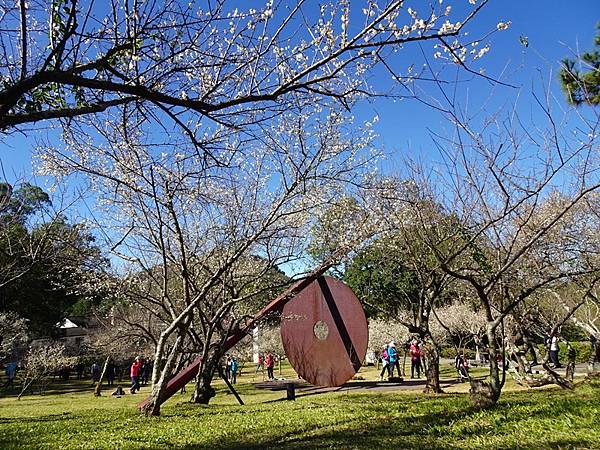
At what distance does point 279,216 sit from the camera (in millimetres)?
10344

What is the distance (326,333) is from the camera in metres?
16.7

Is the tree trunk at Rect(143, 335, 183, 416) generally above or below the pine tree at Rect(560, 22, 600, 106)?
below

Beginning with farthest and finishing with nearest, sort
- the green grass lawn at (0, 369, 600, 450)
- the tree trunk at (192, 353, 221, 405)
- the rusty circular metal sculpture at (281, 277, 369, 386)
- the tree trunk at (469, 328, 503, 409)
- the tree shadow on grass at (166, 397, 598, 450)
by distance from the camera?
the rusty circular metal sculpture at (281, 277, 369, 386), the tree trunk at (192, 353, 221, 405), the tree trunk at (469, 328, 503, 409), the green grass lawn at (0, 369, 600, 450), the tree shadow on grass at (166, 397, 598, 450)

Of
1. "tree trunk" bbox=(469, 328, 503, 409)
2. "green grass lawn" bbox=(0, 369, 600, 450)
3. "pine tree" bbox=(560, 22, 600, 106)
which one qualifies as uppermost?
"pine tree" bbox=(560, 22, 600, 106)

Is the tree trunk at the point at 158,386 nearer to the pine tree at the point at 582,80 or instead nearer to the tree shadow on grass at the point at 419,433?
the tree shadow on grass at the point at 419,433

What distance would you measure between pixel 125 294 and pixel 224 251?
8.31 feet

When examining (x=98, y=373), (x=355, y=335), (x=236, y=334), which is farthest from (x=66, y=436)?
(x=98, y=373)

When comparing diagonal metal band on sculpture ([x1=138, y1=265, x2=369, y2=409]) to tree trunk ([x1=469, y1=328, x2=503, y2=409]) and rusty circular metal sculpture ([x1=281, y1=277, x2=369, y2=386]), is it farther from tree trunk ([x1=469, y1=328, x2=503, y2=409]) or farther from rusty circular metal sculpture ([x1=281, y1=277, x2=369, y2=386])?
tree trunk ([x1=469, y1=328, x2=503, y2=409])

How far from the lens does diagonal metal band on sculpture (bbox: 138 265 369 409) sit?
651 inches

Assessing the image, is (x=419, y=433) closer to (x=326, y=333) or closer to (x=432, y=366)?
(x=432, y=366)

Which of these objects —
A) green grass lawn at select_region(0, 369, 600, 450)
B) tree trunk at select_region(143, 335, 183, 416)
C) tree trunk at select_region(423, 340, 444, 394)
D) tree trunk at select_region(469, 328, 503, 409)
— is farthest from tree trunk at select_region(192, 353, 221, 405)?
tree trunk at select_region(469, 328, 503, 409)

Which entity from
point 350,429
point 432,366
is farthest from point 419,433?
point 432,366

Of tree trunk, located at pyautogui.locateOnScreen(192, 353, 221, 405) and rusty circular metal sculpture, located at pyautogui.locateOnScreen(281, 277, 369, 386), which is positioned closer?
tree trunk, located at pyautogui.locateOnScreen(192, 353, 221, 405)

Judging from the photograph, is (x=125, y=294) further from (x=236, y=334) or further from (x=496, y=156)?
(x=496, y=156)
